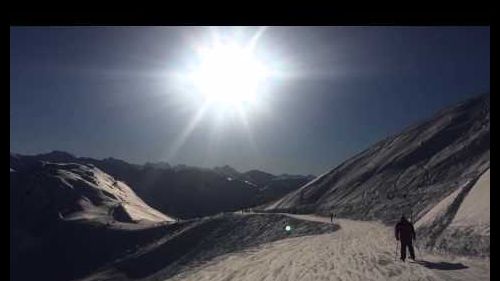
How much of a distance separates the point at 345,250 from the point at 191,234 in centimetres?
4436

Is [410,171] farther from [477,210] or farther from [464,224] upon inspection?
[464,224]

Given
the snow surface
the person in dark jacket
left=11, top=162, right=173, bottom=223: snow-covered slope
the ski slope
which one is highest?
left=11, top=162, right=173, bottom=223: snow-covered slope

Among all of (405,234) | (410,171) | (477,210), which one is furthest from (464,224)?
(410,171)

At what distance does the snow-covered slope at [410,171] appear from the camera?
61875 millimetres

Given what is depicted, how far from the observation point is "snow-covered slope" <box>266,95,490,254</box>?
2436 inches

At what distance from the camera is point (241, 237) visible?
184ft

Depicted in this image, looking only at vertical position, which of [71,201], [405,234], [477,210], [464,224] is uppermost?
[71,201]

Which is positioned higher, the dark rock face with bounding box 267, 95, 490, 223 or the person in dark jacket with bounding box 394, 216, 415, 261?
the dark rock face with bounding box 267, 95, 490, 223

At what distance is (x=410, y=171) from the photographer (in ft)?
292

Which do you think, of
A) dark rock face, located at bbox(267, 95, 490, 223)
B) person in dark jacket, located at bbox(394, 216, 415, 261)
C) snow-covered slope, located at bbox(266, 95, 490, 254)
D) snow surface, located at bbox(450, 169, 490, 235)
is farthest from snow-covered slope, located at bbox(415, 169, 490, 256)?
dark rock face, located at bbox(267, 95, 490, 223)

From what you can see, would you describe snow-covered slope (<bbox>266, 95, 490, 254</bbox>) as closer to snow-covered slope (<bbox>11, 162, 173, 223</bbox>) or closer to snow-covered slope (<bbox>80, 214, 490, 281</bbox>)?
snow-covered slope (<bbox>80, 214, 490, 281</bbox>)

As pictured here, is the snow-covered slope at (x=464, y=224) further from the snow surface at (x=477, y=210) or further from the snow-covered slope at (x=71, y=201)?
the snow-covered slope at (x=71, y=201)
